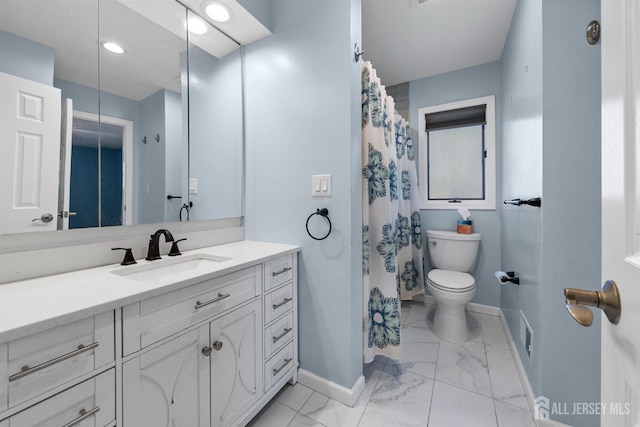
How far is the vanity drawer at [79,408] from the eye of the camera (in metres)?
0.61

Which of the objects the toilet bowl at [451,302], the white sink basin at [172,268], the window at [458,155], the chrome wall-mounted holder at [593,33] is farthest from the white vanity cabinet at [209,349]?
the window at [458,155]

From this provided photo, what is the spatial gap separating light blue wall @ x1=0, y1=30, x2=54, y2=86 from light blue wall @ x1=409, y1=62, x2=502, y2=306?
2.81m

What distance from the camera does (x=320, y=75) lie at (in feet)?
4.63

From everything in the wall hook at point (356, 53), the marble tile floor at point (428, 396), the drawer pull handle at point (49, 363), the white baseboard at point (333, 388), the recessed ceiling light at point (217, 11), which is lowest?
the marble tile floor at point (428, 396)

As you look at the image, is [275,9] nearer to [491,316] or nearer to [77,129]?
[77,129]

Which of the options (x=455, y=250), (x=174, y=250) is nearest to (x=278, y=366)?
(x=174, y=250)

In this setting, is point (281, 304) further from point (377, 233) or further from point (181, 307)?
point (377, 233)

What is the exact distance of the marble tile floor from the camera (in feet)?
4.19

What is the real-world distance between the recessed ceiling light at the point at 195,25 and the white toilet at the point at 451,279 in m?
2.37

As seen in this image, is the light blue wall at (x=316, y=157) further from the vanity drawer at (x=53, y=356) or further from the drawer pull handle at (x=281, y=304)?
the vanity drawer at (x=53, y=356)

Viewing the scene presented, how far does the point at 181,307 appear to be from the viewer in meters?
0.91

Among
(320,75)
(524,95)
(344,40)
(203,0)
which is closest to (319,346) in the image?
(320,75)

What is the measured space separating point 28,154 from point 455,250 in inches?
110

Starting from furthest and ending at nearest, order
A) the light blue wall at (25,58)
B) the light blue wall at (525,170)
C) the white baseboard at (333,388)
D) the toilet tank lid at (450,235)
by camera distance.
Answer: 1. the toilet tank lid at (450,235)
2. the white baseboard at (333,388)
3. the light blue wall at (525,170)
4. the light blue wall at (25,58)
